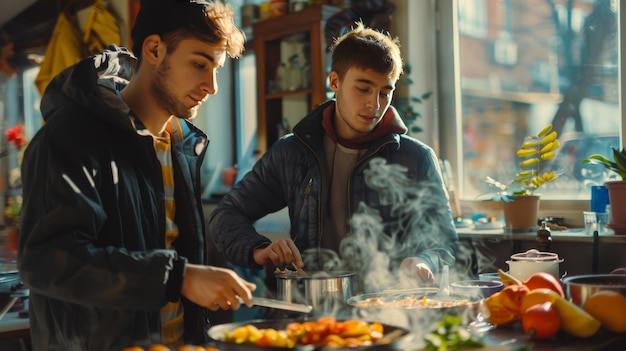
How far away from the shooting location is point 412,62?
13.6ft

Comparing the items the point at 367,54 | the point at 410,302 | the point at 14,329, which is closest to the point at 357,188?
the point at 367,54

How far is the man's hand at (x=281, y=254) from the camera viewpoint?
219 cm

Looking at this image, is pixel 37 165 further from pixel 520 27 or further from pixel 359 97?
pixel 520 27

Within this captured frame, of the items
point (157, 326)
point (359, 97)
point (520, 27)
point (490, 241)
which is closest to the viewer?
point (157, 326)

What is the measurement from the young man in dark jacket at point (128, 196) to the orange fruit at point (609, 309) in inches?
32.9

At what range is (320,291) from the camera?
1884 mm

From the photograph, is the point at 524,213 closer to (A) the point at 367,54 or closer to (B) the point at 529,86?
(B) the point at 529,86

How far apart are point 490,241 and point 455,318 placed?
6.88ft

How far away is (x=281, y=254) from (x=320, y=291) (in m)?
0.36

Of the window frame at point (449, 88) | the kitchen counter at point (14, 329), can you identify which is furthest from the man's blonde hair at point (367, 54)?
the window frame at point (449, 88)

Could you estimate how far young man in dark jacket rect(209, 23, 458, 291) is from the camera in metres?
2.57

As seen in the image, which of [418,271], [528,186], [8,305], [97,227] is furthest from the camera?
[528,186]

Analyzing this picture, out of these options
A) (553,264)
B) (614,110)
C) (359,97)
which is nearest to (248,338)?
(553,264)

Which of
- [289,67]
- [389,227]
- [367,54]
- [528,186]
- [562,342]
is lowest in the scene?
[562,342]
